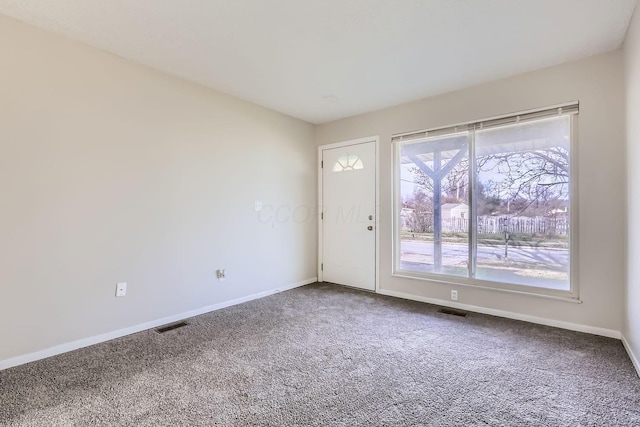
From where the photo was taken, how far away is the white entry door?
4.18 meters

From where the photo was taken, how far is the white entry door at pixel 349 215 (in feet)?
13.7

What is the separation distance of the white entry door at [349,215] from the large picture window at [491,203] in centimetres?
40

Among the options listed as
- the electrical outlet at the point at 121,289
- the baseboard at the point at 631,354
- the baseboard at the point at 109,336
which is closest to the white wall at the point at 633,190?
the baseboard at the point at 631,354

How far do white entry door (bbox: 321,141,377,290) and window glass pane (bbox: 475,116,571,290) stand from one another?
134 cm

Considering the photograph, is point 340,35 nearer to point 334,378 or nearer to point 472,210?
point 472,210

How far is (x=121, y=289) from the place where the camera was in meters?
2.69

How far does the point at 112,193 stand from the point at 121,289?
85 centimetres

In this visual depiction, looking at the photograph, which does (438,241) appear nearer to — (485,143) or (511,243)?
(511,243)

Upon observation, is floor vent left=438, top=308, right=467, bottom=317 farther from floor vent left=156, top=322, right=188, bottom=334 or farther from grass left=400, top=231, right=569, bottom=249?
floor vent left=156, top=322, right=188, bottom=334

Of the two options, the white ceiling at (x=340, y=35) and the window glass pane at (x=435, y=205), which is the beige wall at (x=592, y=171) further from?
the window glass pane at (x=435, y=205)

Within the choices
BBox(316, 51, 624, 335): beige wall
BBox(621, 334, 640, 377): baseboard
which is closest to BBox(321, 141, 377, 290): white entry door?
BBox(316, 51, 624, 335): beige wall

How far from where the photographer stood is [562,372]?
2041 millimetres

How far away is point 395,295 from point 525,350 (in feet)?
5.51

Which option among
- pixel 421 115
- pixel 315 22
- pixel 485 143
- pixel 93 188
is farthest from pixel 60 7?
pixel 485 143
